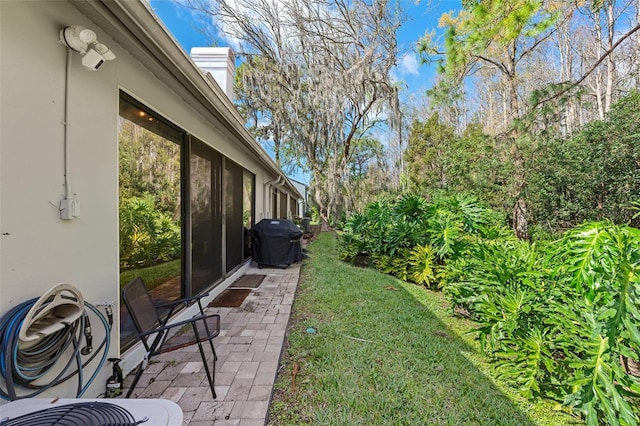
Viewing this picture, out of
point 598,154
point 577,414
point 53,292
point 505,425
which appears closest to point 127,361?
point 53,292

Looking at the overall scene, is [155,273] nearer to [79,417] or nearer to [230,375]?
[230,375]

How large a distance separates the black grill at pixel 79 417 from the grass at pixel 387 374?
1.13m

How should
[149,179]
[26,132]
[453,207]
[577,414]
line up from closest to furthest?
[26,132]
[577,414]
[149,179]
[453,207]

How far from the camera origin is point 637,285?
179 cm

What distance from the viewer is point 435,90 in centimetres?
739

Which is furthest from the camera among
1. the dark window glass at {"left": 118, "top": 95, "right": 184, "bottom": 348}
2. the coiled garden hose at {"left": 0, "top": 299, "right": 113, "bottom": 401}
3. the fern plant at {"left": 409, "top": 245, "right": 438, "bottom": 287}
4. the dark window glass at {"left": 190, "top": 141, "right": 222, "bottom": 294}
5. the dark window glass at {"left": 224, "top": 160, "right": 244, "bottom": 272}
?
the fern plant at {"left": 409, "top": 245, "right": 438, "bottom": 287}

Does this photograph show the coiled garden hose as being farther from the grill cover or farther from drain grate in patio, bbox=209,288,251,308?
the grill cover

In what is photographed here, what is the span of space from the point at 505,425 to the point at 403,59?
44.6 ft

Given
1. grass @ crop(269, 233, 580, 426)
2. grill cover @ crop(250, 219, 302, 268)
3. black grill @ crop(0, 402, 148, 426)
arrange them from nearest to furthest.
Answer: black grill @ crop(0, 402, 148, 426), grass @ crop(269, 233, 580, 426), grill cover @ crop(250, 219, 302, 268)

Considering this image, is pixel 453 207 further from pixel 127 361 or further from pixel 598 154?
pixel 127 361

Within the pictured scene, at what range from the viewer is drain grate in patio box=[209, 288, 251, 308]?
4.21m

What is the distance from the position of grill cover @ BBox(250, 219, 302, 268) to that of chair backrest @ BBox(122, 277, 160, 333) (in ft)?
13.9

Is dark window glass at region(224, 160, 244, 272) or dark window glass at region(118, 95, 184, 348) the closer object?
dark window glass at region(118, 95, 184, 348)

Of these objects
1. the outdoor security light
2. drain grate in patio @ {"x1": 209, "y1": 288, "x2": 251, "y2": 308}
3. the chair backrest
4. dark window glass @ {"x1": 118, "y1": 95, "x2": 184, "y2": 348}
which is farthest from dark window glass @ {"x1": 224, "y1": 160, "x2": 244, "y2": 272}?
the outdoor security light
